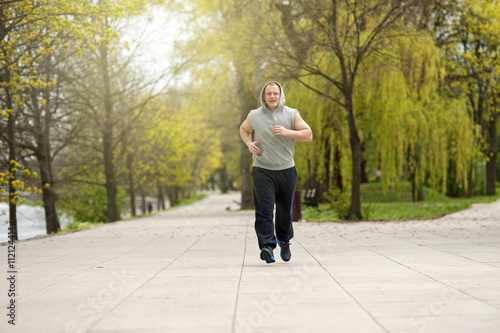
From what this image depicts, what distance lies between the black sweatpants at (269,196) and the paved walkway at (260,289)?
0.36m

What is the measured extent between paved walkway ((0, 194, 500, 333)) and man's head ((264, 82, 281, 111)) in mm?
1807

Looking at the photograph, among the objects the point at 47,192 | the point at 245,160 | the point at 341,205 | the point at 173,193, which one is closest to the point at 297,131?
the point at 341,205

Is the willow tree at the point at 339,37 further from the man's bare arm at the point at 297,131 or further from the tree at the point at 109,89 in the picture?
the man's bare arm at the point at 297,131

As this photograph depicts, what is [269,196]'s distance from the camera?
6.45m

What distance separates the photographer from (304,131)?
6.35m

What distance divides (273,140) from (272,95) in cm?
50

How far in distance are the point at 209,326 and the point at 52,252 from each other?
588cm

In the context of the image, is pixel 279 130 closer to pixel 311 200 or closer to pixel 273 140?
pixel 273 140

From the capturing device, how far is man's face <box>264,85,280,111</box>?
6.50 metres

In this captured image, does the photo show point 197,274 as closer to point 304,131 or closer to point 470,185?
point 304,131

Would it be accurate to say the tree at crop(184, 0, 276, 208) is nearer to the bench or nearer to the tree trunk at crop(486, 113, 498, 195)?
the bench

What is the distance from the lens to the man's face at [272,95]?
6.50 meters

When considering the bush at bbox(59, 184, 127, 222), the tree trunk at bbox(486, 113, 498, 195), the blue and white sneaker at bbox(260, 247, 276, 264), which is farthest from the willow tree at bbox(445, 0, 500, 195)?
the blue and white sneaker at bbox(260, 247, 276, 264)

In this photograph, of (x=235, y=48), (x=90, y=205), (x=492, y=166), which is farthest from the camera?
(x=492, y=166)
